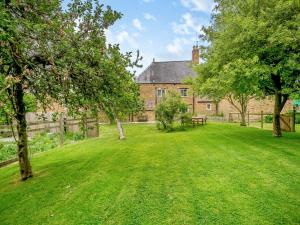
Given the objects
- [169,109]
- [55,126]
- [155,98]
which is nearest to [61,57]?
[55,126]

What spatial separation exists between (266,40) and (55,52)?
10.6 metres

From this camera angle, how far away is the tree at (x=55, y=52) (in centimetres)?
689

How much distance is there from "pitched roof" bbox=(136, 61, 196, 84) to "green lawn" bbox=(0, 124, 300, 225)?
3484 centimetres

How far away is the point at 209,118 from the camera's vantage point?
38344 mm

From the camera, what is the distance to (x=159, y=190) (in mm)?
7125

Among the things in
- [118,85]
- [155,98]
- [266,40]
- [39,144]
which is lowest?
[39,144]

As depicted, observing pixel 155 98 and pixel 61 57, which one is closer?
pixel 61 57

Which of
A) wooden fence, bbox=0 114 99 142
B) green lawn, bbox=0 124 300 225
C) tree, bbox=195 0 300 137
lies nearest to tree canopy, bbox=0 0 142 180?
wooden fence, bbox=0 114 99 142

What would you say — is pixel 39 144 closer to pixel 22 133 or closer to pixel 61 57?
pixel 22 133

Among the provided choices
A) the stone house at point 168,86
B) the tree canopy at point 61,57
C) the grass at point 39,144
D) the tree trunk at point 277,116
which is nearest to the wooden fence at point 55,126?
the grass at point 39,144

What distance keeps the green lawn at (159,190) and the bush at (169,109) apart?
13114mm

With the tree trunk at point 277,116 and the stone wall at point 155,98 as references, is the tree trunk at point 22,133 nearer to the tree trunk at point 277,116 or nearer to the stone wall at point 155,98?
the tree trunk at point 277,116

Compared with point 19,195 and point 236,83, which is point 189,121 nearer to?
point 236,83

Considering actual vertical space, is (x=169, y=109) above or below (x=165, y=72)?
below
